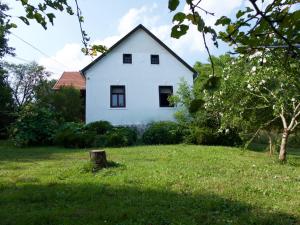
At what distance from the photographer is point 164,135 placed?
2169 centimetres

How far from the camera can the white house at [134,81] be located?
26094mm

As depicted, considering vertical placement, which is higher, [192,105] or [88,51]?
[88,51]

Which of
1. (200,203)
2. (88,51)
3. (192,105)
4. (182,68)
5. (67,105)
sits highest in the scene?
(182,68)

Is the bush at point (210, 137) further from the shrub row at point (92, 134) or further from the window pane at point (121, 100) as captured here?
the window pane at point (121, 100)

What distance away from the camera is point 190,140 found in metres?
21.4

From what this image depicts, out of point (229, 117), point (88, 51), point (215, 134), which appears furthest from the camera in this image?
point (215, 134)

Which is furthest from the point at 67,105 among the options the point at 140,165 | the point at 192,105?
the point at 192,105

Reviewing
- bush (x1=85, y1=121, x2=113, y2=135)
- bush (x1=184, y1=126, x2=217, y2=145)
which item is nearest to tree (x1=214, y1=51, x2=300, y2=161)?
bush (x1=184, y1=126, x2=217, y2=145)

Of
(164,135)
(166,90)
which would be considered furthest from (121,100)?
(164,135)

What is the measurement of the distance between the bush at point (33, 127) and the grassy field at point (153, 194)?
832cm

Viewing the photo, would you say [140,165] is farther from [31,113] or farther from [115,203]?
[31,113]

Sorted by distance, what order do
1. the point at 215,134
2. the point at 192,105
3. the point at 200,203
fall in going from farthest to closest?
the point at 215,134
the point at 200,203
the point at 192,105

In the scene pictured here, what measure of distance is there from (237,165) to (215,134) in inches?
339

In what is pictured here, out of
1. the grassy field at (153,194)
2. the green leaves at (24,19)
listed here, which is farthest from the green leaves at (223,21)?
the grassy field at (153,194)
